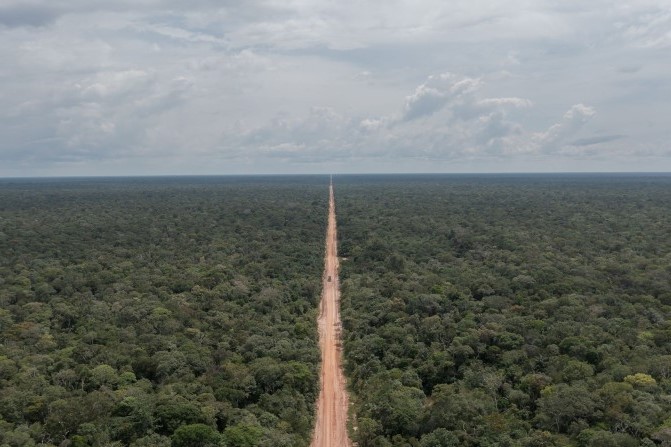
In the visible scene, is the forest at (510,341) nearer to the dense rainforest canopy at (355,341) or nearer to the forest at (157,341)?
the dense rainforest canopy at (355,341)

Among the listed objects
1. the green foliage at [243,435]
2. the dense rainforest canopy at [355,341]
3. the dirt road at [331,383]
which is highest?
the dense rainforest canopy at [355,341]

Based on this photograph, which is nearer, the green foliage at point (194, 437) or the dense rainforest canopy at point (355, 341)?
the green foliage at point (194, 437)

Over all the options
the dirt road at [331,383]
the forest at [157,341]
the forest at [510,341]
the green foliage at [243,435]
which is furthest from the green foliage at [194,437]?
the forest at [510,341]

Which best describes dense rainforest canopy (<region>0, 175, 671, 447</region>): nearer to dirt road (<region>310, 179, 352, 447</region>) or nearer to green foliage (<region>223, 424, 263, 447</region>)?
green foliage (<region>223, 424, 263, 447</region>)

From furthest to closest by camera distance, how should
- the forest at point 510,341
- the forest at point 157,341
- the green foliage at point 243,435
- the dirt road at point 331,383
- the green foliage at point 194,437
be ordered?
the dirt road at point 331,383 < the forest at point 157,341 < the forest at point 510,341 < the green foliage at point 194,437 < the green foliage at point 243,435

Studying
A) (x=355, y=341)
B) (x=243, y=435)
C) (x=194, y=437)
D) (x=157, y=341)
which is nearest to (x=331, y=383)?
(x=355, y=341)

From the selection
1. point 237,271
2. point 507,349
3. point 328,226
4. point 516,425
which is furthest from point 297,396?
point 328,226
